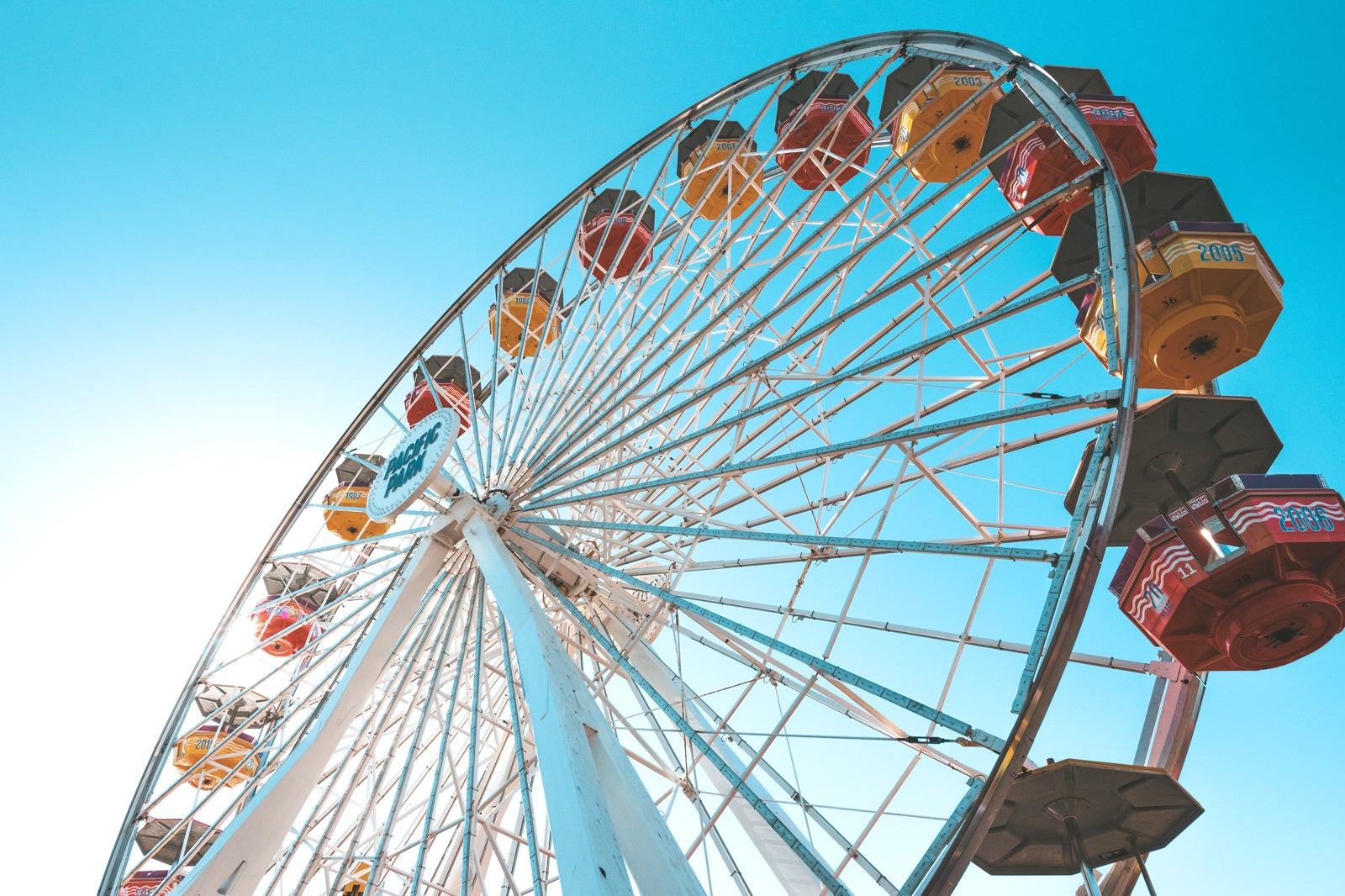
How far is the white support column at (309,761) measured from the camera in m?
6.40

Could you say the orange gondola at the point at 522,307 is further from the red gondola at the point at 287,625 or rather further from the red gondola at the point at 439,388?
the red gondola at the point at 287,625

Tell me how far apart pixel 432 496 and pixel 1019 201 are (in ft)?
20.5

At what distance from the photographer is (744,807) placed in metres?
7.33

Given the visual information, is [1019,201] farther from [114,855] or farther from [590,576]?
[114,855]

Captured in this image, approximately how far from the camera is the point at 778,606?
7.38 meters

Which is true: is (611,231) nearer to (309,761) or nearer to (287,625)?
(309,761)

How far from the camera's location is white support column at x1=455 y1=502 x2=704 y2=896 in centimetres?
433

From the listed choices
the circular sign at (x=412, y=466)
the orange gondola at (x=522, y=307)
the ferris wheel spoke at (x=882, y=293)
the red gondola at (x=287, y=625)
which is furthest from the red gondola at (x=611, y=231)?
the red gondola at (x=287, y=625)

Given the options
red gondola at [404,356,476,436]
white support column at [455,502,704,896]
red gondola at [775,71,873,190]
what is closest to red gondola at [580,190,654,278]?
red gondola at [775,71,873,190]

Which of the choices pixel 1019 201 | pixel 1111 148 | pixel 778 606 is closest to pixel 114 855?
pixel 778 606

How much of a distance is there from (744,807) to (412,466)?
4.27 meters

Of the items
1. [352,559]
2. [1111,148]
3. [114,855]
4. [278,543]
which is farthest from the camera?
[352,559]

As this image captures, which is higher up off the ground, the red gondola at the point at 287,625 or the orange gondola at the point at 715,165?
the orange gondola at the point at 715,165

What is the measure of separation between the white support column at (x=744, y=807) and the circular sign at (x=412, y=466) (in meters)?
2.40
